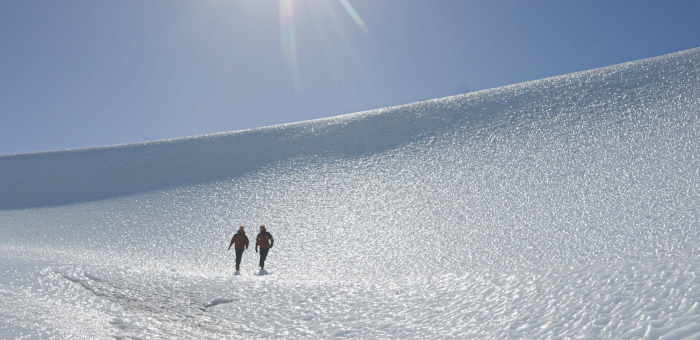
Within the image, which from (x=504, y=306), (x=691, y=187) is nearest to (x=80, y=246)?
(x=504, y=306)

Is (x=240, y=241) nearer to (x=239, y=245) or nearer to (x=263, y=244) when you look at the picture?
(x=239, y=245)

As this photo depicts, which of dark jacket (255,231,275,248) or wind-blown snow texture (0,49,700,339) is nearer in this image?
wind-blown snow texture (0,49,700,339)

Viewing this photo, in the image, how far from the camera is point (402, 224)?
13.6 meters

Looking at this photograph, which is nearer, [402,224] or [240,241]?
[240,241]

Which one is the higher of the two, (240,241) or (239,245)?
(240,241)

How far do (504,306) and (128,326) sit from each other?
5.59 metres

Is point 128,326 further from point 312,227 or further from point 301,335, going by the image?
point 312,227

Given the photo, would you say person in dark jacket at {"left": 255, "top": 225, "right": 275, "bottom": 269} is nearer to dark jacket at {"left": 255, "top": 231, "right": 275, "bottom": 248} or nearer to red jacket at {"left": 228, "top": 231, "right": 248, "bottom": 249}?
dark jacket at {"left": 255, "top": 231, "right": 275, "bottom": 248}

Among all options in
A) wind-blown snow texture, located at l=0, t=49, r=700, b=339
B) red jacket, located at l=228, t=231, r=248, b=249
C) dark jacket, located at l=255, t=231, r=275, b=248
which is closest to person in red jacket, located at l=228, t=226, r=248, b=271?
red jacket, located at l=228, t=231, r=248, b=249

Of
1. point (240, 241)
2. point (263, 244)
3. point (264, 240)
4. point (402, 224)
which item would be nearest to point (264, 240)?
point (264, 240)

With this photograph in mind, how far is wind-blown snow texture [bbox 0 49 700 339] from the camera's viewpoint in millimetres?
6250

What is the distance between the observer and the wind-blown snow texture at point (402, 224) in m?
6.25

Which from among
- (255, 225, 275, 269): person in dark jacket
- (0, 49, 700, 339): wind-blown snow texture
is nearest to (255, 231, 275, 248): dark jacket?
(255, 225, 275, 269): person in dark jacket

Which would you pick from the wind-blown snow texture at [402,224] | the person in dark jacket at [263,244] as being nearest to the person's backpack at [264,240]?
the person in dark jacket at [263,244]
